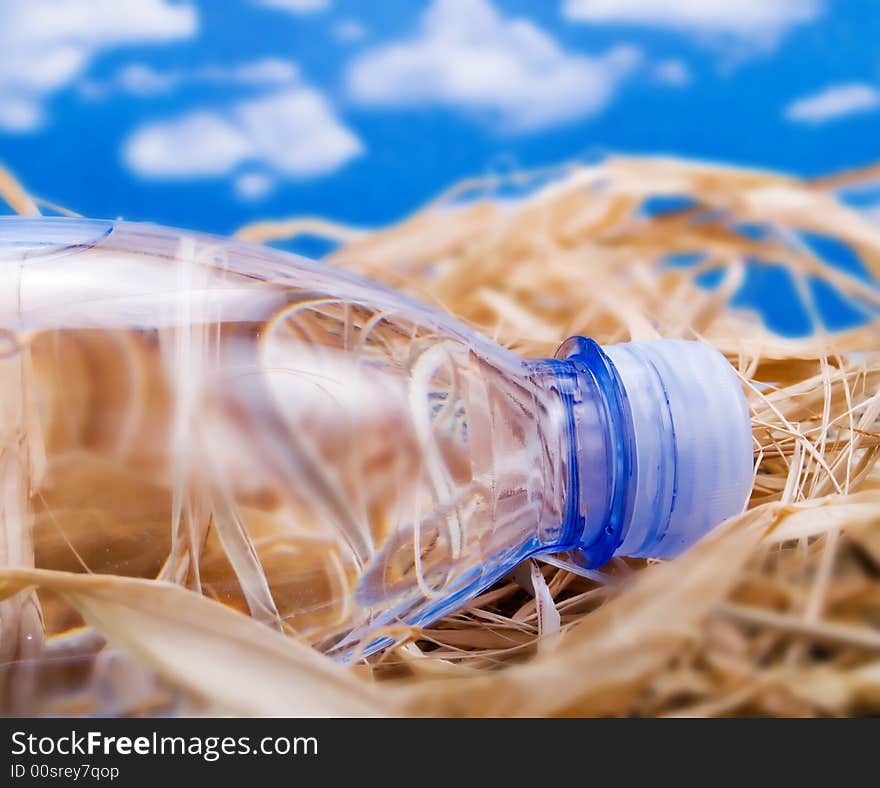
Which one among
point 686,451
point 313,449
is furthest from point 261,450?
point 686,451

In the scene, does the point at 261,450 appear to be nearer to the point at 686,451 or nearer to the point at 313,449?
the point at 313,449

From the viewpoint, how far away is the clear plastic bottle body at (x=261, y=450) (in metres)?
0.25

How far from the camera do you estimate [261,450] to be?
0.25 meters

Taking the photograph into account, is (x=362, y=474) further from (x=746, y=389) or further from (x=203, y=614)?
(x=746, y=389)

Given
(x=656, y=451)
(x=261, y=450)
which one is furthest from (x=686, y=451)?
(x=261, y=450)

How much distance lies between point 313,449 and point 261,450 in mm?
14

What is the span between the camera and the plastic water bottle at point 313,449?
252 mm

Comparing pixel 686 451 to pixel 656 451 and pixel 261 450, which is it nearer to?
pixel 656 451

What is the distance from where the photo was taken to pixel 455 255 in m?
0.58

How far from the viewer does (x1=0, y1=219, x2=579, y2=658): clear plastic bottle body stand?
25cm
